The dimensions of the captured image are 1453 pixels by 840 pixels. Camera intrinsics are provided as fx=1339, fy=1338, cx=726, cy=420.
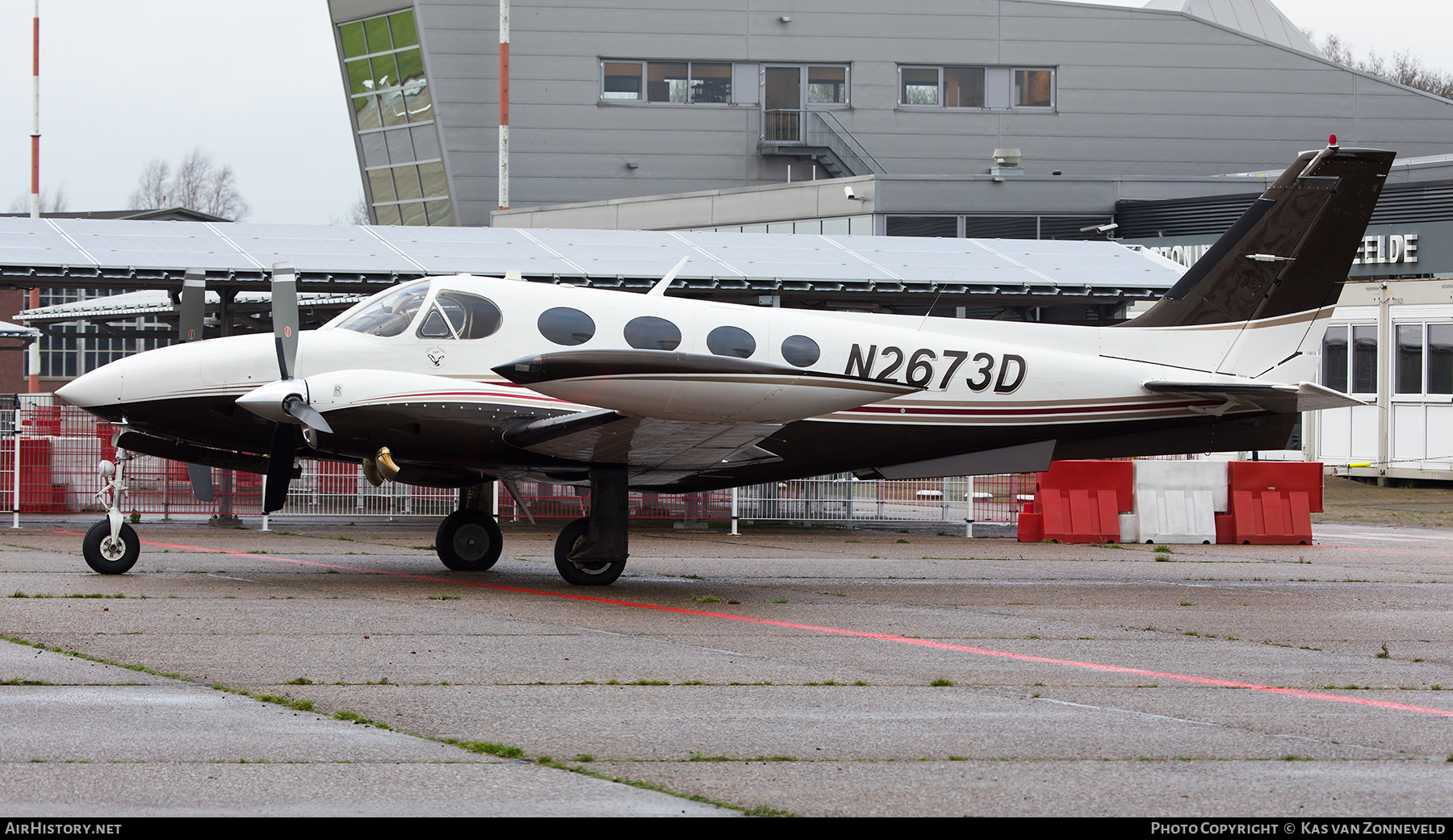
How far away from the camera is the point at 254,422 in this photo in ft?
42.7

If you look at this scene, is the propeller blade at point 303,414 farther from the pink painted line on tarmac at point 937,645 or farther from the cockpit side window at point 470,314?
the pink painted line on tarmac at point 937,645

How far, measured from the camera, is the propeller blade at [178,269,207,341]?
15.4 meters

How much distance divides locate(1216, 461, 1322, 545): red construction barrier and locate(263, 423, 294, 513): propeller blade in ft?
46.6

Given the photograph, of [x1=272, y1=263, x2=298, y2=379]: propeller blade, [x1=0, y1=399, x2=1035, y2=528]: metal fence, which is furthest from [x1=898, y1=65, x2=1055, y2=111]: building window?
[x1=272, y1=263, x2=298, y2=379]: propeller blade

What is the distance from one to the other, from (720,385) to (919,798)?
615 cm

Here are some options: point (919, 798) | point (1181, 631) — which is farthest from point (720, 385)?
point (919, 798)

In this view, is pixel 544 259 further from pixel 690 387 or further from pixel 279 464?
pixel 690 387

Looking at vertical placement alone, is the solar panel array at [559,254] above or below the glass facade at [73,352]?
above

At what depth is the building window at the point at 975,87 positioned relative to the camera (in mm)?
51562

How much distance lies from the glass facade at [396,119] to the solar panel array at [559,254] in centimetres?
2662

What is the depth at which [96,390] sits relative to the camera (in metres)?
12.4

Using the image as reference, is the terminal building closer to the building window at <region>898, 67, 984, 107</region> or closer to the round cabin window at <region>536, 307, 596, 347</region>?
the building window at <region>898, 67, 984, 107</region>

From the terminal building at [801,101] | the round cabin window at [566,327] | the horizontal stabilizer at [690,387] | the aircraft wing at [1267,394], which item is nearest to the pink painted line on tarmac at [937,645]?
the horizontal stabilizer at [690,387]

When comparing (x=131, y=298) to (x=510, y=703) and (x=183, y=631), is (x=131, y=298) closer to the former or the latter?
(x=183, y=631)
